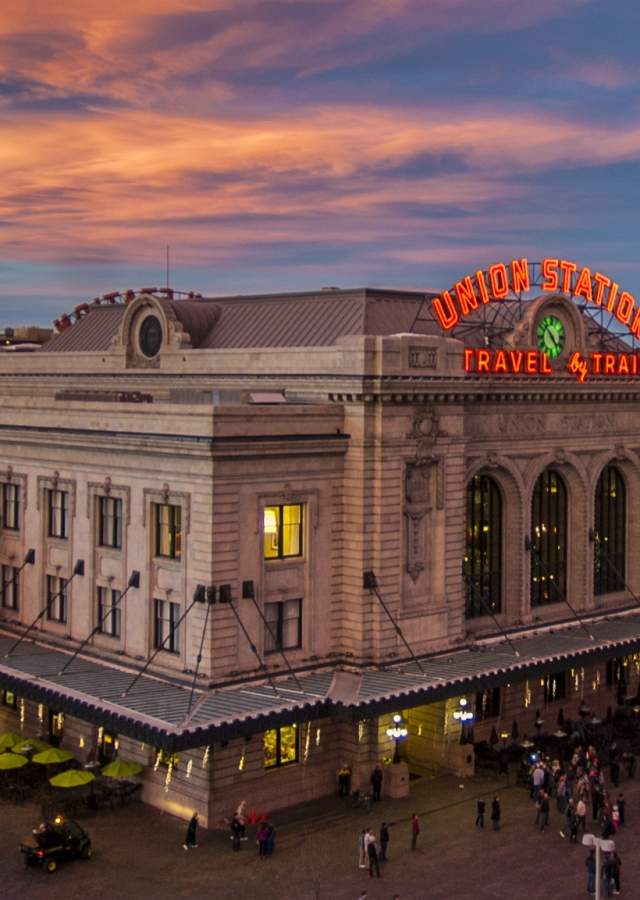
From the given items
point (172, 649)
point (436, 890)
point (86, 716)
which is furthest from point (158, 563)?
point (436, 890)

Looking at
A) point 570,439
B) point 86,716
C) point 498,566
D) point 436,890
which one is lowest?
point 436,890

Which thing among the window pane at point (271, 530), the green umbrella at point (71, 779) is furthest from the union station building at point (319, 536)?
the green umbrella at point (71, 779)

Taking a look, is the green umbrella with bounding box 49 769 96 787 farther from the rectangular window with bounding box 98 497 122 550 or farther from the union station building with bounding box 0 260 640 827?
the rectangular window with bounding box 98 497 122 550

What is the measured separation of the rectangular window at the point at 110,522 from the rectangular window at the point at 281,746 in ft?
37.8

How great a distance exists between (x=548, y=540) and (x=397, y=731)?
18828 mm

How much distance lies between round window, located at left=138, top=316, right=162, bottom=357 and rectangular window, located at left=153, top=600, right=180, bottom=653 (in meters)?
20.1

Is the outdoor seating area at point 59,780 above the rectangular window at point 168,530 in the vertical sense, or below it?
below

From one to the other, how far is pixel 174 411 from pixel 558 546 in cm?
2676

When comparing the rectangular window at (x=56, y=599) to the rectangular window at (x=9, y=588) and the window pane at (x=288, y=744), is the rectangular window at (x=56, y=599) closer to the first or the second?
the rectangular window at (x=9, y=588)

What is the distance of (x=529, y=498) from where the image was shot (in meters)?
67.8

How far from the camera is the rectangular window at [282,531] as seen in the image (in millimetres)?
56094

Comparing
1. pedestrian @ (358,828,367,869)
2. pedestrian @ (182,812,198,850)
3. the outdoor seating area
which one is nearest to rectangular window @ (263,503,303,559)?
the outdoor seating area

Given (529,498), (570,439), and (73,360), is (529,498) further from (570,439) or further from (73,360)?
(73,360)

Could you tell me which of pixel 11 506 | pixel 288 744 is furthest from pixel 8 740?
pixel 11 506
